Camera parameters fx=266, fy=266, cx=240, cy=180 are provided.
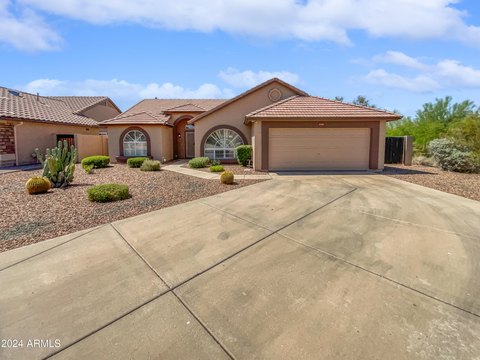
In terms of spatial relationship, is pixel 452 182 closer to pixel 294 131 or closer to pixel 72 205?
pixel 294 131

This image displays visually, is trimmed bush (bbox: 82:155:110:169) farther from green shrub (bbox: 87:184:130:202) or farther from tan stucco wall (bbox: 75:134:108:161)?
green shrub (bbox: 87:184:130:202)

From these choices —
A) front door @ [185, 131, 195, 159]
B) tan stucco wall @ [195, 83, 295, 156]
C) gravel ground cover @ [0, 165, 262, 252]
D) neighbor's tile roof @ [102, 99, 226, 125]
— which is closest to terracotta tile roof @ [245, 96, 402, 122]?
tan stucco wall @ [195, 83, 295, 156]

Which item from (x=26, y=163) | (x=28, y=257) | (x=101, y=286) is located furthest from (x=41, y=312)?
(x=26, y=163)

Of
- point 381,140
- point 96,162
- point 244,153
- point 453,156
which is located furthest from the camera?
point 244,153

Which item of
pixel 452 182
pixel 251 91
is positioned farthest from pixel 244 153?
pixel 452 182

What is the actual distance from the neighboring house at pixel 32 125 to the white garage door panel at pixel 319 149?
1550cm

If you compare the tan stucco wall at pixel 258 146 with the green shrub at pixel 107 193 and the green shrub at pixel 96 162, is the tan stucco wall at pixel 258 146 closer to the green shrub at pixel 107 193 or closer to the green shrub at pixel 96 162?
the green shrub at pixel 107 193

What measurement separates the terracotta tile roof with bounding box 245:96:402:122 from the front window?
9.17 meters

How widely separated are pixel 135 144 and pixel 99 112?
43.0 feet

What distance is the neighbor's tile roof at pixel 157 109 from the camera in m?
19.6

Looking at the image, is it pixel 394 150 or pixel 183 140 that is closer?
pixel 394 150

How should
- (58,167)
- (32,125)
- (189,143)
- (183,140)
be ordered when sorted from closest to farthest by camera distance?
(58,167)
(32,125)
(183,140)
(189,143)

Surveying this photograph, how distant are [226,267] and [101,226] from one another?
354 cm

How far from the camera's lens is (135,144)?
64.9 feet
